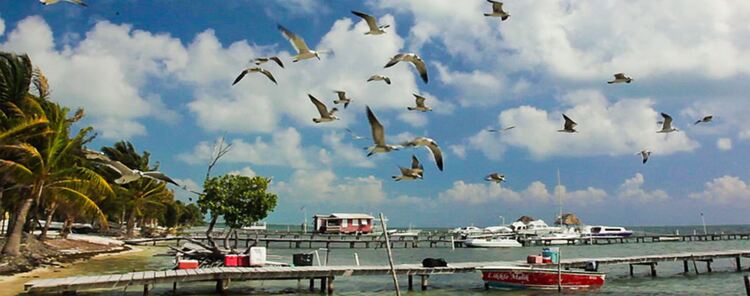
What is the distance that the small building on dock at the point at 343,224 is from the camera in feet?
259

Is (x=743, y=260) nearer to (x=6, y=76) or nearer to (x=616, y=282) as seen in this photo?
(x=616, y=282)

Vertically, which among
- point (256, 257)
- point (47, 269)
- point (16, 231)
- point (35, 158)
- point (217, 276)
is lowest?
point (47, 269)

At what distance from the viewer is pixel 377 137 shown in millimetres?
10383

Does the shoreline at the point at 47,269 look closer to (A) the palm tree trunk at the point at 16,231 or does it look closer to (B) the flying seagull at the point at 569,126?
(A) the palm tree trunk at the point at 16,231

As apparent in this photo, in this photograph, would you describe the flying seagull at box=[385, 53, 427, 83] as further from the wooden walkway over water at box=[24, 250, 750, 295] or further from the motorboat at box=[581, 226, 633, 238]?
the motorboat at box=[581, 226, 633, 238]

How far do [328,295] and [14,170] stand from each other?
1317 cm

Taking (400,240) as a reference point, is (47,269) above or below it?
below

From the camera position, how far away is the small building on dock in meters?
79.1

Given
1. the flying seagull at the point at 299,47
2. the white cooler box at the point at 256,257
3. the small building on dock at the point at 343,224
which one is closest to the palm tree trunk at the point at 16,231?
the white cooler box at the point at 256,257

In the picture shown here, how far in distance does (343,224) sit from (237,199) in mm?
50666

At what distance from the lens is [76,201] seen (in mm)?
26000

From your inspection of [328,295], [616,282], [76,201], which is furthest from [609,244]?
[76,201]

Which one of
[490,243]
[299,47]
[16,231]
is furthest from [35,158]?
[490,243]

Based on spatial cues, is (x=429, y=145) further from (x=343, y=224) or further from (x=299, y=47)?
(x=343, y=224)
